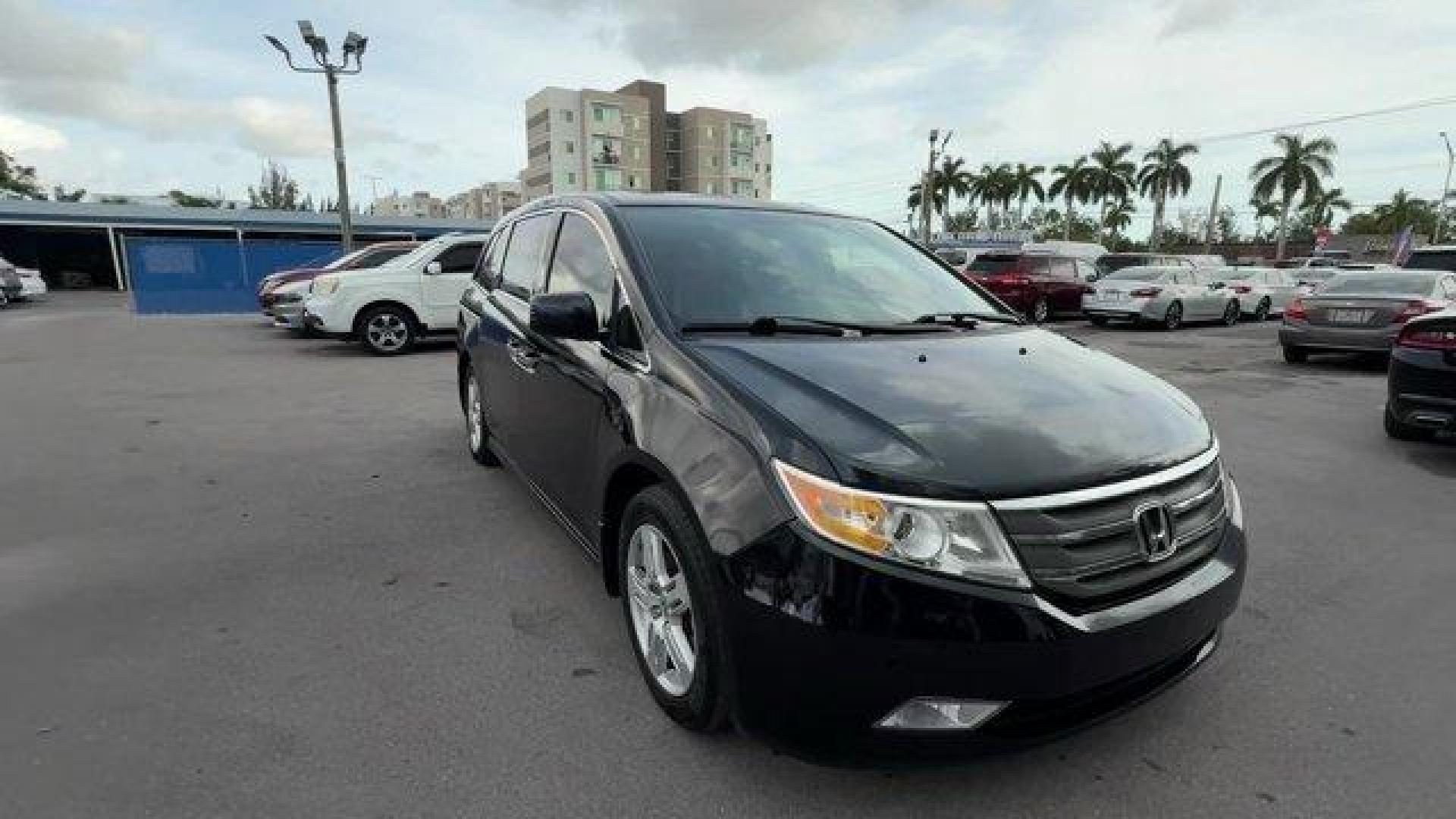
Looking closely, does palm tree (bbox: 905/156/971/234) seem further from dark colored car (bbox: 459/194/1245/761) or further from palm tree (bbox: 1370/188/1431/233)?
dark colored car (bbox: 459/194/1245/761)

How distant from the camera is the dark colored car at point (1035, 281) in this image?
1816 cm

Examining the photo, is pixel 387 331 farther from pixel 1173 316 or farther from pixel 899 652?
pixel 1173 316

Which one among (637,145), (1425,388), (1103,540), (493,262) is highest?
(637,145)

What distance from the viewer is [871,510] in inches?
80.9

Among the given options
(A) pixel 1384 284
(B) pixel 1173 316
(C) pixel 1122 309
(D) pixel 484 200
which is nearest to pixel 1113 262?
(B) pixel 1173 316

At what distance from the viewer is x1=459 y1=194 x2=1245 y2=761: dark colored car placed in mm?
2020

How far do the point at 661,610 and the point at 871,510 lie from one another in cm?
99

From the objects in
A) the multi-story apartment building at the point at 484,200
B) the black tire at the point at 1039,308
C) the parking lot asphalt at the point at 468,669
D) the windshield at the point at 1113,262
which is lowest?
the parking lot asphalt at the point at 468,669

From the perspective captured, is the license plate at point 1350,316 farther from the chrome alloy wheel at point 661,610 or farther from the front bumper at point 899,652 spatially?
the chrome alloy wheel at point 661,610

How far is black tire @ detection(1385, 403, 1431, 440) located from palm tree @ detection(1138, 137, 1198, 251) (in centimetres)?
6422

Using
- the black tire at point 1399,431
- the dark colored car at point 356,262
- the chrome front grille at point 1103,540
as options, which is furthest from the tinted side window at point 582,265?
the dark colored car at point 356,262

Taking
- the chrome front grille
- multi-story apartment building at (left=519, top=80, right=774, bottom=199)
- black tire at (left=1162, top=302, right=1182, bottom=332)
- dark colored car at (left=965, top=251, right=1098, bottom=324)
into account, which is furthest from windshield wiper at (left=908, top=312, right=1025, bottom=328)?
multi-story apartment building at (left=519, top=80, right=774, bottom=199)

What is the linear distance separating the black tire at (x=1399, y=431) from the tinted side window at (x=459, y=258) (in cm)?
1110

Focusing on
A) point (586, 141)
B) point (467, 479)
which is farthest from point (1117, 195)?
point (467, 479)
